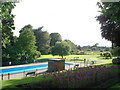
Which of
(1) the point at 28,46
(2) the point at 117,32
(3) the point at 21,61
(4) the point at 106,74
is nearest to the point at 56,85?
(4) the point at 106,74

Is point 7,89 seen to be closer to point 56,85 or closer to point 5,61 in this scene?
point 56,85

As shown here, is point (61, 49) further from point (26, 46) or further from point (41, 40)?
point (41, 40)

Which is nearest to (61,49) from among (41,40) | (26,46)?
(26,46)

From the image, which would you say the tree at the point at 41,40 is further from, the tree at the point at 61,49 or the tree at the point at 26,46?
the tree at the point at 26,46

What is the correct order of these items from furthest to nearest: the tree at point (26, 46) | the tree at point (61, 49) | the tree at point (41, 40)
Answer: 1. the tree at point (41, 40)
2. the tree at point (61, 49)
3. the tree at point (26, 46)

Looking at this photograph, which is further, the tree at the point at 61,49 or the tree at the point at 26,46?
the tree at the point at 61,49

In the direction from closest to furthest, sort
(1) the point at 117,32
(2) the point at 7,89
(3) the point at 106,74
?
(2) the point at 7,89
(3) the point at 106,74
(1) the point at 117,32

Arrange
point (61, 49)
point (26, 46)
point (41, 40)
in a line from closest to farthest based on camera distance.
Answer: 1. point (26, 46)
2. point (61, 49)
3. point (41, 40)

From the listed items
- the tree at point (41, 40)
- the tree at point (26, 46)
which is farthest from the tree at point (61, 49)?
the tree at point (41, 40)

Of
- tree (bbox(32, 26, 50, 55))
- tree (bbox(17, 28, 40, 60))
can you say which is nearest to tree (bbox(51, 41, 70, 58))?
tree (bbox(17, 28, 40, 60))

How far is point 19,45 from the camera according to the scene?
3441 centimetres

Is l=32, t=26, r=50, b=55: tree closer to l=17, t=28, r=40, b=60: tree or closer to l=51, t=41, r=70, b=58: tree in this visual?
l=51, t=41, r=70, b=58: tree

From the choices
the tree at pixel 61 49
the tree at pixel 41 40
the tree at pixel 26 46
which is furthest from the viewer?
the tree at pixel 41 40

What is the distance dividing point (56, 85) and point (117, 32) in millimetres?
20792
